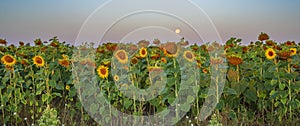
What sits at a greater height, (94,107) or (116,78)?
(116,78)

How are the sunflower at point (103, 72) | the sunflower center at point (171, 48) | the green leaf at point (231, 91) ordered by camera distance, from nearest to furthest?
1. the green leaf at point (231, 91)
2. the sunflower at point (103, 72)
3. the sunflower center at point (171, 48)

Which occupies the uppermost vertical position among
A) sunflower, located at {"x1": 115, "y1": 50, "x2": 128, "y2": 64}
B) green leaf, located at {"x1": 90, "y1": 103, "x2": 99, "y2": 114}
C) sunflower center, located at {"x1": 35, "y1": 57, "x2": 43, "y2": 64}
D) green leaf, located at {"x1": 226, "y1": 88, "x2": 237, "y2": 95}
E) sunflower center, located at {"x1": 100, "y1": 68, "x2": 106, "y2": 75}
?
sunflower, located at {"x1": 115, "y1": 50, "x2": 128, "y2": 64}

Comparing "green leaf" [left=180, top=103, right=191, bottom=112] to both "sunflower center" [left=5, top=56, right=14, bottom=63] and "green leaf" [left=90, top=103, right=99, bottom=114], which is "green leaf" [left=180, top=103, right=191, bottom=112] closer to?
"green leaf" [left=90, top=103, right=99, bottom=114]

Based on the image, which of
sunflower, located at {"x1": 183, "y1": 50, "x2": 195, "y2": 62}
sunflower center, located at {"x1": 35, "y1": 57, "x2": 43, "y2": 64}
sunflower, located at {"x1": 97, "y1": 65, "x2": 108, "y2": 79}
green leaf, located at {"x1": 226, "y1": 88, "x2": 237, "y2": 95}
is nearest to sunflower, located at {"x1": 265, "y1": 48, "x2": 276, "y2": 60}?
green leaf, located at {"x1": 226, "y1": 88, "x2": 237, "y2": 95}

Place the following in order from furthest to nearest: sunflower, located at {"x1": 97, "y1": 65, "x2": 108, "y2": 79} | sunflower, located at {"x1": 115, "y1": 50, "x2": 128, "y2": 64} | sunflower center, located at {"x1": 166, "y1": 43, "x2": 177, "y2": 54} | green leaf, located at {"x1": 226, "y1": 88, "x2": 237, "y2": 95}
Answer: sunflower, located at {"x1": 115, "y1": 50, "x2": 128, "y2": 64} < sunflower center, located at {"x1": 166, "y1": 43, "x2": 177, "y2": 54} < sunflower, located at {"x1": 97, "y1": 65, "x2": 108, "y2": 79} < green leaf, located at {"x1": 226, "y1": 88, "x2": 237, "y2": 95}

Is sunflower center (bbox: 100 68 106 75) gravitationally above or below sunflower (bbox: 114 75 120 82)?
above

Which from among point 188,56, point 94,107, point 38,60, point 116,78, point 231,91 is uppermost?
point 188,56

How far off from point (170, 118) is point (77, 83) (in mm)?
1064

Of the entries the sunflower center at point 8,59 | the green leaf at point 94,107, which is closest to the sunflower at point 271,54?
the green leaf at point 94,107

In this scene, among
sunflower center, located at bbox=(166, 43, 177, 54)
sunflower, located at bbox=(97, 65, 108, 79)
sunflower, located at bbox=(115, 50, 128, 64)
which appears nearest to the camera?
sunflower, located at bbox=(97, 65, 108, 79)

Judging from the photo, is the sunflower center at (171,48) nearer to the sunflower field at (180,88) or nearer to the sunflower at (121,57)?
the sunflower field at (180,88)

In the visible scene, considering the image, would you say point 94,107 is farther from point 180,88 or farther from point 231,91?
point 231,91

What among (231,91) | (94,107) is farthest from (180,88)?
(94,107)

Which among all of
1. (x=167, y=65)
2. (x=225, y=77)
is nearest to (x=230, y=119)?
(x=225, y=77)
